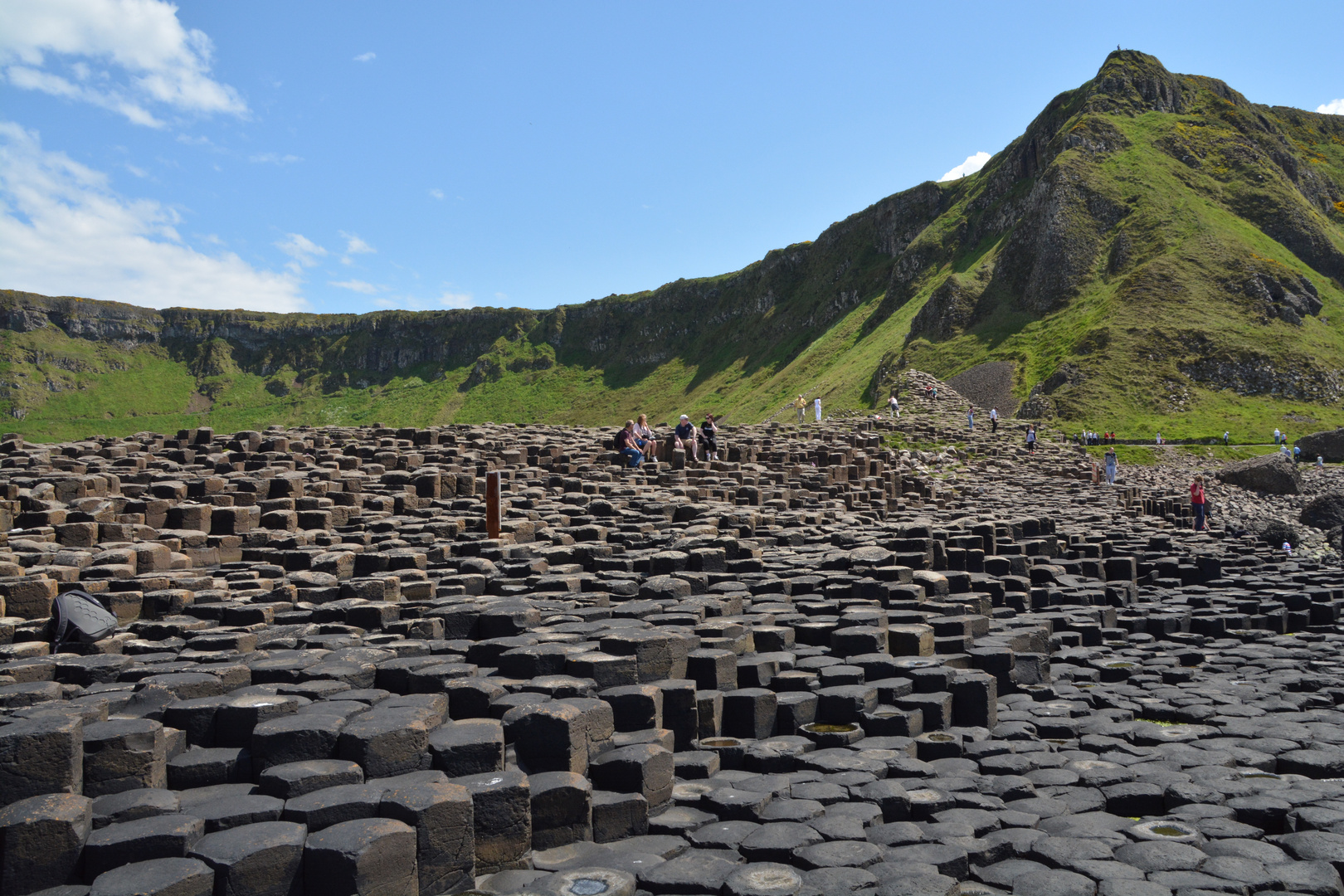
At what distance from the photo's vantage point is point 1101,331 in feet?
185

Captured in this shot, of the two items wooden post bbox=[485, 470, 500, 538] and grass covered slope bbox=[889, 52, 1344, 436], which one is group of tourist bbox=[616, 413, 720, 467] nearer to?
wooden post bbox=[485, 470, 500, 538]


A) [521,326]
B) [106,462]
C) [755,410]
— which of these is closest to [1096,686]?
[106,462]

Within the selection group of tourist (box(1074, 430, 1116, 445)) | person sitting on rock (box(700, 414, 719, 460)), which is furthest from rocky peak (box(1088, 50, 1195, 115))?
person sitting on rock (box(700, 414, 719, 460))

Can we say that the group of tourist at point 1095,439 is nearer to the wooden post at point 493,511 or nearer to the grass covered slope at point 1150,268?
the grass covered slope at point 1150,268

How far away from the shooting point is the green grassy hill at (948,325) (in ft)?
179

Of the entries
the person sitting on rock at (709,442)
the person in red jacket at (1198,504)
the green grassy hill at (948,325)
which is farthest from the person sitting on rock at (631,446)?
the green grassy hill at (948,325)

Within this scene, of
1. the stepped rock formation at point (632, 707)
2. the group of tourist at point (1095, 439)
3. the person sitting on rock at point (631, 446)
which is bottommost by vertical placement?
the stepped rock formation at point (632, 707)

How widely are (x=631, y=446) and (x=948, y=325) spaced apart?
50.5 metres

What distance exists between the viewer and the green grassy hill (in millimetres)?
54562

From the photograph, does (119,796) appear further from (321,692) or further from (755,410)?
(755,410)

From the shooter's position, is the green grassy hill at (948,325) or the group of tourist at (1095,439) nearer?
the group of tourist at (1095,439)

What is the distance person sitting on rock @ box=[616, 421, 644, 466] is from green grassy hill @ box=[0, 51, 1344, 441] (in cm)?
3512

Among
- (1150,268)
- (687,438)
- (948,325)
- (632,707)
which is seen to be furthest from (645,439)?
(1150,268)

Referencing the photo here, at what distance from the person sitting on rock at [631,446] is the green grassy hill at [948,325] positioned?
35.1 m
